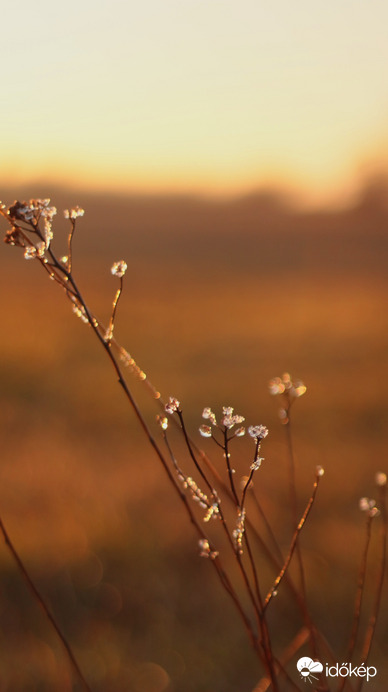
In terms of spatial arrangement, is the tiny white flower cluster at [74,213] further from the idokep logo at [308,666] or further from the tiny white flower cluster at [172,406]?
the idokep logo at [308,666]

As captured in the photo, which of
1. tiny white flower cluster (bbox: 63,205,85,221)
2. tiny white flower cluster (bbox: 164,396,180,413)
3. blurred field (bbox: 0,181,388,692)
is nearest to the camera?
tiny white flower cluster (bbox: 164,396,180,413)

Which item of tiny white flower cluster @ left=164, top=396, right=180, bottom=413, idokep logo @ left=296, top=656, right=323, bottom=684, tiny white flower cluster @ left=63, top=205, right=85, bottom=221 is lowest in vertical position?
idokep logo @ left=296, top=656, right=323, bottom=684

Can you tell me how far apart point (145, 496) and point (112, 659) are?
1.75 metres

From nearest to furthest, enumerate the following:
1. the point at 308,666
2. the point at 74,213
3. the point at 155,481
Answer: the point at 74,213 → the point at 308,666 → the point at 155,481

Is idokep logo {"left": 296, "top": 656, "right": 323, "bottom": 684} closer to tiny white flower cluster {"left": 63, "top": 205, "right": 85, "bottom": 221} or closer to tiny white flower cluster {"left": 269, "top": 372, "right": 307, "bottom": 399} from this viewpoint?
tiny white flower cluster {"left": 269, "top": 372, "right": 307, "bottom": 399}

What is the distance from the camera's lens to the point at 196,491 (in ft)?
2.87

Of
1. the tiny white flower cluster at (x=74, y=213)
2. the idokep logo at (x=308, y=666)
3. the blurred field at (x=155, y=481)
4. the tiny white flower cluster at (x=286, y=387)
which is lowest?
the blurred field at (x=155, y=481)

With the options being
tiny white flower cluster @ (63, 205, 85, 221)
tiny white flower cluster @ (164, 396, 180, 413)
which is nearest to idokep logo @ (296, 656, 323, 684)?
tiny white flower cluster @ (164, 396, 180, 413)

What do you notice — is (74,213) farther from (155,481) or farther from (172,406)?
(155,481)

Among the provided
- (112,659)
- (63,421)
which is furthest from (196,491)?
(63,421)

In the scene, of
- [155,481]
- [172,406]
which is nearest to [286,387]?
[172,406]

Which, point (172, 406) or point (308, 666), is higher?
point (172, 406)

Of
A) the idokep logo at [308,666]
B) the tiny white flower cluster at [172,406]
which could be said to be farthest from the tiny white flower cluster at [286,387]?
the idokep logo at [308,666]

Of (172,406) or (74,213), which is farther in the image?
(74,213)
